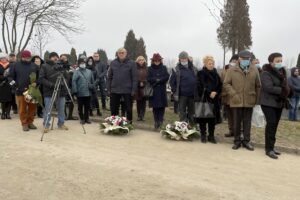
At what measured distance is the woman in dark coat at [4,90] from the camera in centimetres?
1075

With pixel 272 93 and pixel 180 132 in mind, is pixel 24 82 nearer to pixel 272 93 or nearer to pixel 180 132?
pixel 180 132

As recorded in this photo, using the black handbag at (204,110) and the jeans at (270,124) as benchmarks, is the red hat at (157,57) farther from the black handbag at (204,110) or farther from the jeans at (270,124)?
the jeans at (270,124)

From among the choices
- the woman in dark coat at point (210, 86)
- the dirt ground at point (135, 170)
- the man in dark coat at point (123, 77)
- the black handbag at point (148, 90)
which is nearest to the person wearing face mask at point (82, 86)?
the man in dark coat at point (123, 77)

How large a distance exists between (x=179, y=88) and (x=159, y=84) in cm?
68

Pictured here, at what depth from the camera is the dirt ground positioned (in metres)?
4.96

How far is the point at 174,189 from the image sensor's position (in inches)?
201

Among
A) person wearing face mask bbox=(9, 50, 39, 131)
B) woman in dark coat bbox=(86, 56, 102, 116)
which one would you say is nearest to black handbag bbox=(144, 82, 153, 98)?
woman in dark coat bbox=(86, 56, 102, 116)

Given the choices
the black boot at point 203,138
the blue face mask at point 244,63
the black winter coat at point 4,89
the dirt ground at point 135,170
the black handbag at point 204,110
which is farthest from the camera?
the black winter coat at point 4,89

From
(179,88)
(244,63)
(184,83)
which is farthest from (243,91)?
(179,88)

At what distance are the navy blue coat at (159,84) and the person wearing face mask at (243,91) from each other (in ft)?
6.18

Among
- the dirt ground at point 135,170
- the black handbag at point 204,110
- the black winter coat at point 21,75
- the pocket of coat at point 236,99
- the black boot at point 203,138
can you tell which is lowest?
the dirt ground at point 135,170

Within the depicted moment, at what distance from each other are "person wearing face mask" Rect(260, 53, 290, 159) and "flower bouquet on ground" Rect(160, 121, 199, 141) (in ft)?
5.54

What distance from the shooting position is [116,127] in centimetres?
851

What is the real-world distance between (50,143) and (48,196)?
9.85ft
